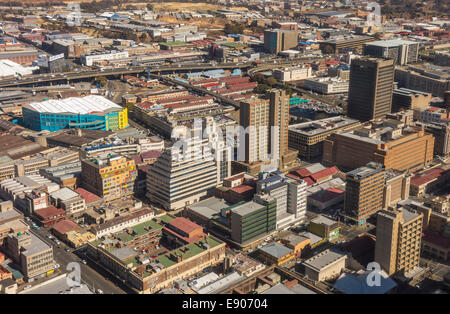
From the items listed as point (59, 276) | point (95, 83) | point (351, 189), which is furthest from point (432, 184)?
point (95, 83)

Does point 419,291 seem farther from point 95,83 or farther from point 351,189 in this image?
point 95,83

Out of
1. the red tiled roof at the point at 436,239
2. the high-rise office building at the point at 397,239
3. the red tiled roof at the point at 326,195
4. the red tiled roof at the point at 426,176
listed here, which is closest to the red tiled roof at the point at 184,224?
the red tiled roof at the point at 326,195

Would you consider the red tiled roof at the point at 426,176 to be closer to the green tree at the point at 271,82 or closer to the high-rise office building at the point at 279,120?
the high-rise office building at the point at 279,120

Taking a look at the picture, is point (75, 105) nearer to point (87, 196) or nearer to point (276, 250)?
point (87, 196)

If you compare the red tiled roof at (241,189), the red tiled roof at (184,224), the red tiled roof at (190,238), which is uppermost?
the red tiled roof at (241,189)

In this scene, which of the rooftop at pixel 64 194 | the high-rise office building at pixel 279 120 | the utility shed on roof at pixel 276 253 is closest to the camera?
the utility shed on roof at pixel 276 253

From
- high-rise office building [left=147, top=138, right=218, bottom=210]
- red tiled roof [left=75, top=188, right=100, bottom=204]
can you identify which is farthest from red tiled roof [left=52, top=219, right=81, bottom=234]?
high-rise office building [left=147, top=138, right=218, bottom=210]

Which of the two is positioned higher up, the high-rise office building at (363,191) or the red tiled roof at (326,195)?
the high-rise office building at (363,191)

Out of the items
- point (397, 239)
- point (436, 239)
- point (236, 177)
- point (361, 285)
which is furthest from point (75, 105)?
point (436, 239)
